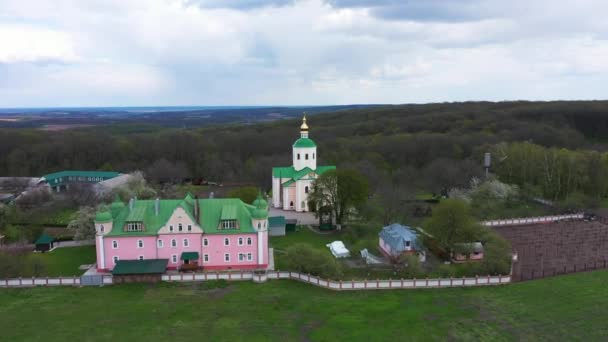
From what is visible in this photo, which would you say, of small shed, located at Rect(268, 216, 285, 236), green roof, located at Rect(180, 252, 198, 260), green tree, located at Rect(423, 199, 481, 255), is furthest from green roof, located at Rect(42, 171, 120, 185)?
green tree, located at Rect(423, 199, 481, 255)

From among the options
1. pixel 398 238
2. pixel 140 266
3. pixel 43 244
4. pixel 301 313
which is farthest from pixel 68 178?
pixel 301 313

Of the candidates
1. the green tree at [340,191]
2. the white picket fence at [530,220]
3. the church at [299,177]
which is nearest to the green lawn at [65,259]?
the green tree at [340,191]

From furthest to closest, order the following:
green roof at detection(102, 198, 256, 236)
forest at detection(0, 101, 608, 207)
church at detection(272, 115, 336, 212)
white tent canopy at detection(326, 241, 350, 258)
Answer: forest at detection(0, 101, 608, 207)
church at detection(272, 115, 336, 212)
white tent canopy at detection(326, 241, 350, 258)
green roof at detection(102, 198, 256, 236)

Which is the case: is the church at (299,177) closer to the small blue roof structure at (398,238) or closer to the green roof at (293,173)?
the green roof at (293,173)

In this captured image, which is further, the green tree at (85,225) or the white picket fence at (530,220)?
the white picket fence at (530,220)

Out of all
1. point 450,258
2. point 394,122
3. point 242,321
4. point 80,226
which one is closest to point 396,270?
point 450,258

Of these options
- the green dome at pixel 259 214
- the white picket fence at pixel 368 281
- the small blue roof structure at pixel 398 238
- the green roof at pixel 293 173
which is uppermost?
the green roof at pixel 293 173

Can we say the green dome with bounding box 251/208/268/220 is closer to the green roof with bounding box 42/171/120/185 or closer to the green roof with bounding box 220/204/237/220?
the green roof with bounding box 220/204/237/220
